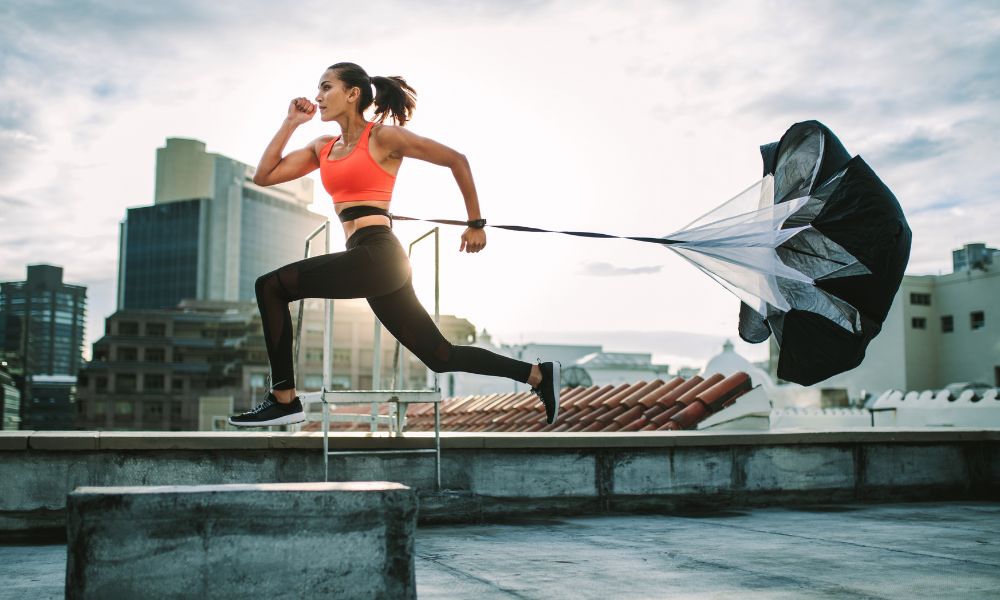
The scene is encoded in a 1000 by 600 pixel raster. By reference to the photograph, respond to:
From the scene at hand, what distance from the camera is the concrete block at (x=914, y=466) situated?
7.71m

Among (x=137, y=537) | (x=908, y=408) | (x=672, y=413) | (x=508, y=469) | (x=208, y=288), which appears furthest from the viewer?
(x=208, y=288)

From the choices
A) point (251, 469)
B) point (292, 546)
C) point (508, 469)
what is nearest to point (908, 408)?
point (508, 469)

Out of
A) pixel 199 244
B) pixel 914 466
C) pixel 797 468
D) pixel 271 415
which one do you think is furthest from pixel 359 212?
pixel 199 244

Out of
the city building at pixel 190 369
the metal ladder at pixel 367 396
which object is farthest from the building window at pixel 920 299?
the metal ladder at pixel 367 396

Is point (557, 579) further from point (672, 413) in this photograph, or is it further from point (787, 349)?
point (672, 413)

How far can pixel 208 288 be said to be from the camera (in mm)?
160875

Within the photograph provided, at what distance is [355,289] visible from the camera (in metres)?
4.11

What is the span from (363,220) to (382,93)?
762 mm

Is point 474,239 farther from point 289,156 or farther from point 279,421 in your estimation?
point 279,421

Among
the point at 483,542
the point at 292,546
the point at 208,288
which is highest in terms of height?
the point at 208,288

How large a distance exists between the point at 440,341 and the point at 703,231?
1958 millimetres

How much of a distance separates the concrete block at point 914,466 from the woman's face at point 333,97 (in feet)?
18.1

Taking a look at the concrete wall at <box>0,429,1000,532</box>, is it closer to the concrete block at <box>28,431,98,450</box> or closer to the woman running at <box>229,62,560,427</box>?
the concrete block at <box>28,431,98,450</box>

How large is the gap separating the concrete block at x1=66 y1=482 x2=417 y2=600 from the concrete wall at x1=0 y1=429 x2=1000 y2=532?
302cm
